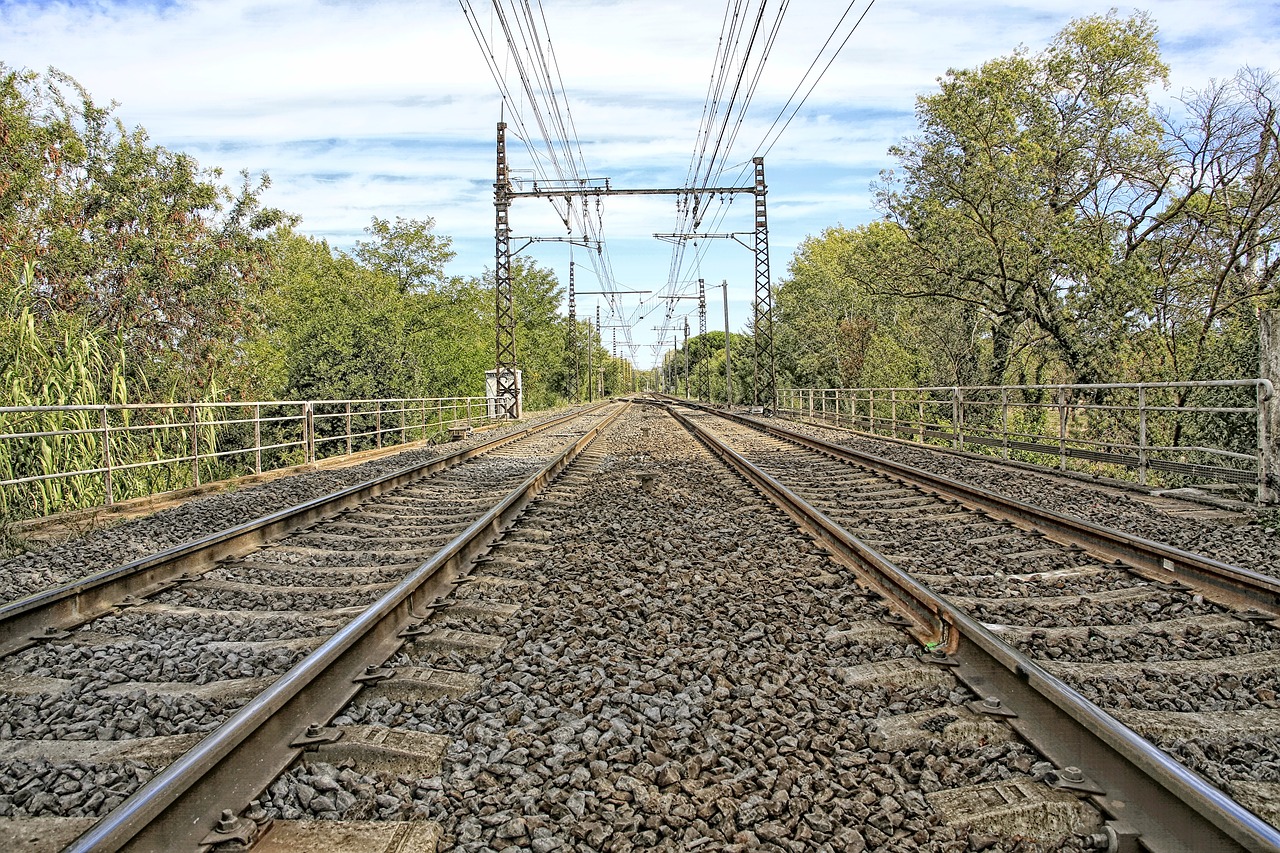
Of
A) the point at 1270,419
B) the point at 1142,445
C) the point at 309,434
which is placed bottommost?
the point at 1142,445

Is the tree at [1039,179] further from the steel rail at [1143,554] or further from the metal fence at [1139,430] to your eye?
the steel rail at [1143,554]

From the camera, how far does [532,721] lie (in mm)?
3154

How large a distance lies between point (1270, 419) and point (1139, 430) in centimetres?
245

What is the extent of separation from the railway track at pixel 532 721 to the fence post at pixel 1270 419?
386 centimetres

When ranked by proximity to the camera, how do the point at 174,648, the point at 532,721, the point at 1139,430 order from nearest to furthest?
1. the point at 532,721
2. the point at 174,648
3. the point at 1139,430

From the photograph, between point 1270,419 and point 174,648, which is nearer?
point 174,648

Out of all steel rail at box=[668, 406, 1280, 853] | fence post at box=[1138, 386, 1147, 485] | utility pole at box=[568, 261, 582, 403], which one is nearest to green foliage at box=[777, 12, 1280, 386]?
fence post at box=[1138, 386, 1147, 485]

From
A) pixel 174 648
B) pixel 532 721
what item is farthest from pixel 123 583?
pixel 532 721

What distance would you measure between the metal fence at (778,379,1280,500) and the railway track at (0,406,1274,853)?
13.8 ft

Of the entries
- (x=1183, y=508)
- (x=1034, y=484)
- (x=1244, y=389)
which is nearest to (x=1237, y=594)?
(x=1183, y=508)

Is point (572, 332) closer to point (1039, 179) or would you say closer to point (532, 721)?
point (1039, 179)

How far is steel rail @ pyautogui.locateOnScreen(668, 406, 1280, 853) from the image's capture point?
6.80 ft

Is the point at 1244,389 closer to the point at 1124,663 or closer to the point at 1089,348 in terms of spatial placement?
the point at 1089,348

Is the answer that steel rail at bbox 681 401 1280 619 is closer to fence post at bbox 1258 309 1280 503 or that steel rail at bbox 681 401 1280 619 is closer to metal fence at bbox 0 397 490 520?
fence post at bbox 1258 309 1280 503
